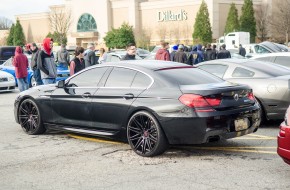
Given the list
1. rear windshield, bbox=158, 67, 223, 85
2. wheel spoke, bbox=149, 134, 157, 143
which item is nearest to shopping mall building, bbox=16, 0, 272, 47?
rear windshield, bbox=158, 67, 223, 85

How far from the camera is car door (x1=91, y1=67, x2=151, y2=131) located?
736 centimetres

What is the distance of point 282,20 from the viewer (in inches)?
2247

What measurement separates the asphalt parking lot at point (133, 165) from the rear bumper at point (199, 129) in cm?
34

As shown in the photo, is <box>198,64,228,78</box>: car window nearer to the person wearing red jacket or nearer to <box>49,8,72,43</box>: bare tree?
the person wearing red jacket

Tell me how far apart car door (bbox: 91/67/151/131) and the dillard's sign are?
59.0 meters

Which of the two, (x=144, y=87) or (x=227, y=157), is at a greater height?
(x=144, y=87)

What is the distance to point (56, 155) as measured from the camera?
7410 mm

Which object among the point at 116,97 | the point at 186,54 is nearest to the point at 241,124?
the point at 116,97

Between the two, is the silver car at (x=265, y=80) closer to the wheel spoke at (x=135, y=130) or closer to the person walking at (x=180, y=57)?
the wheel spoke at (x=135, y=130)

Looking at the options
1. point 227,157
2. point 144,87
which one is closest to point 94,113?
point 144,87

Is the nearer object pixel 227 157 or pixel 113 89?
pixel 227 157

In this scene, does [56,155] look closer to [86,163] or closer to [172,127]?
[86,163]

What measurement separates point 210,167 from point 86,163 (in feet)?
5.77

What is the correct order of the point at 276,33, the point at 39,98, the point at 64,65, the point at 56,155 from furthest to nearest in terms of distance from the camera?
1. the point at 276,33
2. the point at 64,65
3. the point at 39,98
4. the point at 56,155
